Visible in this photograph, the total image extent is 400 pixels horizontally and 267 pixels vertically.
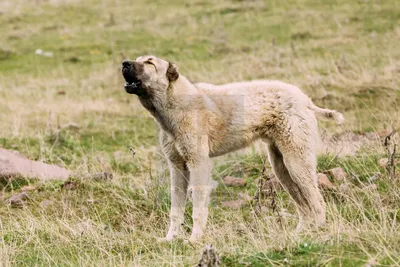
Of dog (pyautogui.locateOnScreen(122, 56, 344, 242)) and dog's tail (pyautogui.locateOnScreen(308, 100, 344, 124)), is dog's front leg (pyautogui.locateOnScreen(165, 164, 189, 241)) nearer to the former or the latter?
dog (pyautogui.locateOnScreen(122, 56, 344, 242))

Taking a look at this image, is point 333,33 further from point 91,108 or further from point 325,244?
point 325,244

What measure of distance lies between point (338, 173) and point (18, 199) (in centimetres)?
385

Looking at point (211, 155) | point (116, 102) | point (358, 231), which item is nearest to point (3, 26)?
point (116, 102)

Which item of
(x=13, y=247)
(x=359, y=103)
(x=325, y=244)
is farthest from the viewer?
(x=359, y=103)

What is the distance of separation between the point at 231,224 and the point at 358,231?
151cm

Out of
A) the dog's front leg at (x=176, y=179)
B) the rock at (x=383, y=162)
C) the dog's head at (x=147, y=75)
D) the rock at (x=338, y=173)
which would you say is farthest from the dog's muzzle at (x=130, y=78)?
the rock at (x=383, y=162)

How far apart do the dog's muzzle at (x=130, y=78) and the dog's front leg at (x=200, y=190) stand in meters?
0.96

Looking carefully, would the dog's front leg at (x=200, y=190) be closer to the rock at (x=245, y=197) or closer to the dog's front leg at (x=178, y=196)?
the dog's front leg at (x=178, y=196)

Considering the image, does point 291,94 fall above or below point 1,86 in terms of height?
above

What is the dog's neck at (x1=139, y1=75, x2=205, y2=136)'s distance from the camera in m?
6.18

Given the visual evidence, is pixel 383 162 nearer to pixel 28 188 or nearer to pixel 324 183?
pixel 324 183

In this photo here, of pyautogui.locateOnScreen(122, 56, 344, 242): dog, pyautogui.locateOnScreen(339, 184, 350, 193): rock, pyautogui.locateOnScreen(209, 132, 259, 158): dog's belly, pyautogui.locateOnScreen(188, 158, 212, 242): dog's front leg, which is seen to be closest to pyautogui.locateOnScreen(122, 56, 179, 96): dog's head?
pyautogui.locateOnScreen(122, 56, 344, 242): dog

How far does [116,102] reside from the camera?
14031 mm

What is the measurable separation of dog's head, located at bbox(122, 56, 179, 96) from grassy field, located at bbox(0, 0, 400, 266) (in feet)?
4.63
